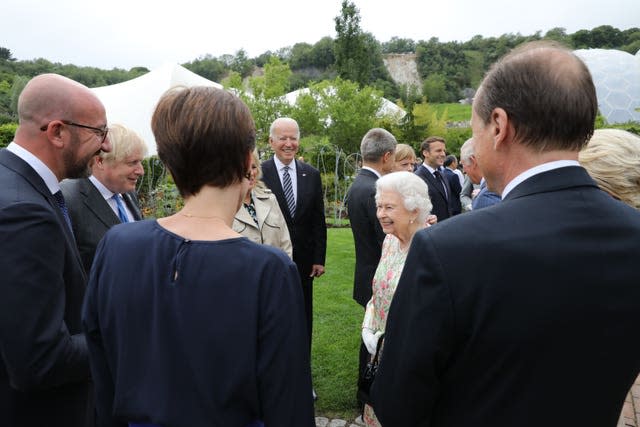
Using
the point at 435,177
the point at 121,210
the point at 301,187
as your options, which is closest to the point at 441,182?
the point at 435,177

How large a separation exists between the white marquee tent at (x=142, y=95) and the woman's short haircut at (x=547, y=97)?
1927 centimetres

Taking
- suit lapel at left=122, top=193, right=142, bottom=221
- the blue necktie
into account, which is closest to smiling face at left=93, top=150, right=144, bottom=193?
the blue necktie

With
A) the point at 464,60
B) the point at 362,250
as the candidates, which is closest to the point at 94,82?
the point at 362,250

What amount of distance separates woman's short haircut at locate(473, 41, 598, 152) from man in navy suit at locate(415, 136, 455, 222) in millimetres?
5480

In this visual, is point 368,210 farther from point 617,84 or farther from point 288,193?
point 617,84

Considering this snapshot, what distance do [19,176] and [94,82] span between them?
6438 cm

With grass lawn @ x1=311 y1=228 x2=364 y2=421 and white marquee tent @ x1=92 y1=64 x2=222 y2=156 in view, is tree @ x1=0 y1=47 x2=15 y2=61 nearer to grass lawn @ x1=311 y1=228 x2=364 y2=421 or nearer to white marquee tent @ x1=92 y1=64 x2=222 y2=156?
white marquee tent @ x1=92 y1=64 x2=222 y2=156

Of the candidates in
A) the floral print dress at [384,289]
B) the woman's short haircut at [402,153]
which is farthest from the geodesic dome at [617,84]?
the floral print dress at [384,289]

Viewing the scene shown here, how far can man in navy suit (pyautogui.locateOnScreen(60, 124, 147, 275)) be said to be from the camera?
2.69 metres

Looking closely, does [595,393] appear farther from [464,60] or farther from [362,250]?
[464,60]

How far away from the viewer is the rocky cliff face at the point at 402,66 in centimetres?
12256

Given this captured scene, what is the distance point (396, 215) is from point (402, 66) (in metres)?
131

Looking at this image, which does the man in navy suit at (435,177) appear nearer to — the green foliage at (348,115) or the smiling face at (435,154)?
the smiling face at (435,154)

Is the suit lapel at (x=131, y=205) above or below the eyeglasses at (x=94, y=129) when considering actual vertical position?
below
